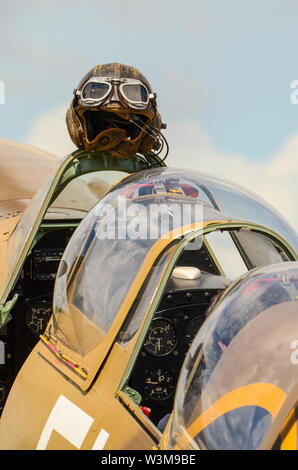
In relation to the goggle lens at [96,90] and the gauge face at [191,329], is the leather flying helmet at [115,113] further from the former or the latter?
the gauge face at [191,329]

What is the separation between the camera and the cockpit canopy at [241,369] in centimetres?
245

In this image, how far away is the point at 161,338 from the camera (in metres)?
5.20

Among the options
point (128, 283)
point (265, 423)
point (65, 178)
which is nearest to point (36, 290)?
point (65, 178)

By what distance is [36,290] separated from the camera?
6352mm

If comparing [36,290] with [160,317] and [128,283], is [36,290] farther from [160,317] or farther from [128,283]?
[128,283]

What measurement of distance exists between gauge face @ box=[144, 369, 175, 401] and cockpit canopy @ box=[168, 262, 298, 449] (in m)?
2.13

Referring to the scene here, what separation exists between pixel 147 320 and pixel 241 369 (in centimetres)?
91

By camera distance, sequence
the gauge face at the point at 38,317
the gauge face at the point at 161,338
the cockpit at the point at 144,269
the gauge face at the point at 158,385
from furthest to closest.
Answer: the gauge face at the point at 38,317, the gauge face at the point at 161,338, the gauge face at the point at 158,385, the cockpit at the point at 144,269

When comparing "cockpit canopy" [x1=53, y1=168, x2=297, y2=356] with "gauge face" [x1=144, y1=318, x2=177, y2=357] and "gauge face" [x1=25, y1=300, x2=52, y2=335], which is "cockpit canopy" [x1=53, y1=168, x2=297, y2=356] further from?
"gauge face" [x1=25, y1=300, x2=52, y2=335]

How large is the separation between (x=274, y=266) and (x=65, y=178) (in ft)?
9.31
